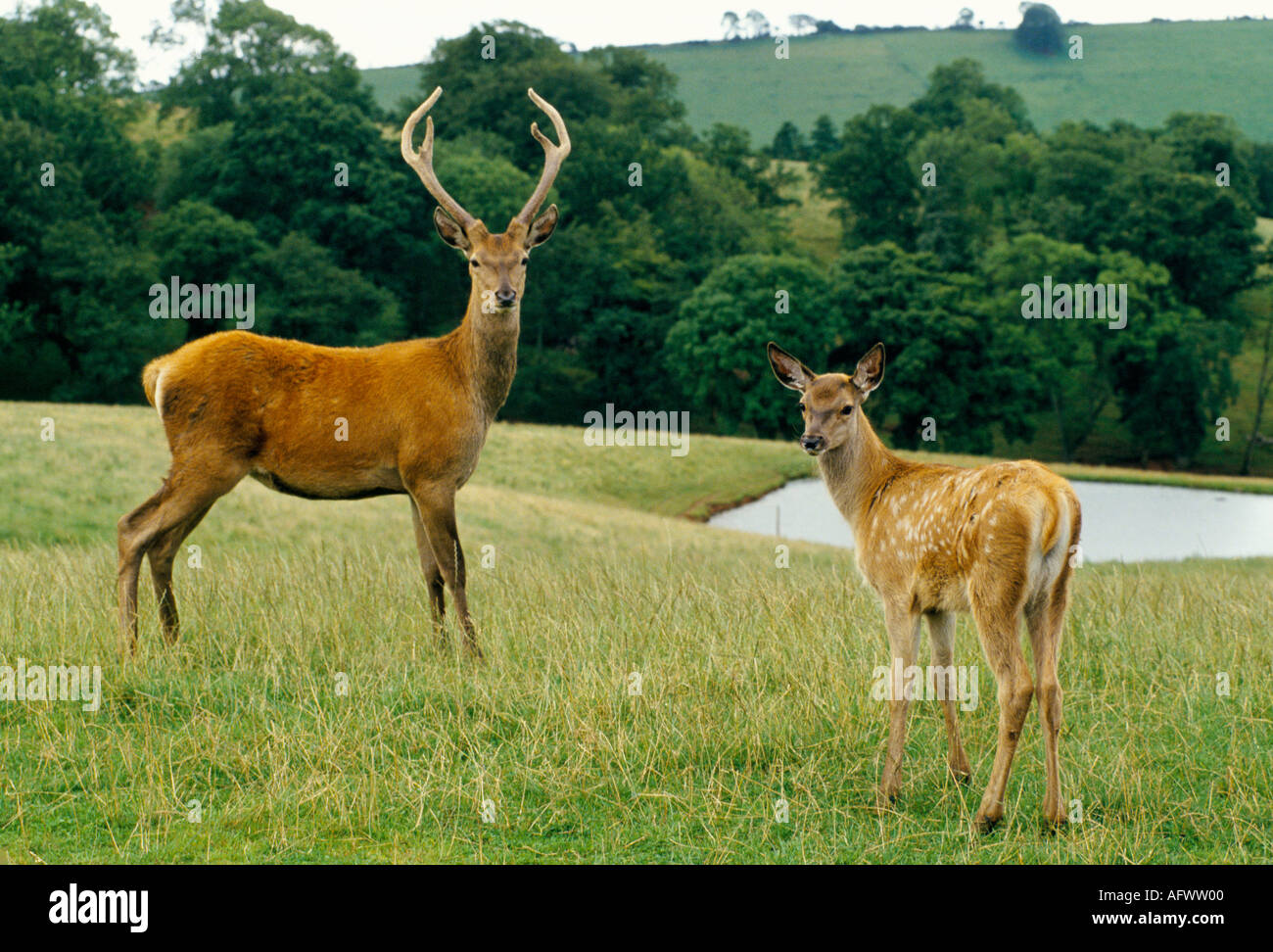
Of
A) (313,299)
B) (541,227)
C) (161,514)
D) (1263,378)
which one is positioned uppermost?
(313,299)

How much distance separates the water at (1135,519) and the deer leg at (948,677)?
75.8ft

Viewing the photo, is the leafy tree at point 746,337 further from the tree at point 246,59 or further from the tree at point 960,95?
the tree at point 960,95

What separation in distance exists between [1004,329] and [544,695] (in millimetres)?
54638

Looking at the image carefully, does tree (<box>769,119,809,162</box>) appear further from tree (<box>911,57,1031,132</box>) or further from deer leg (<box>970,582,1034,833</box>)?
deer leg (<box>970,582,1034,833</box>)

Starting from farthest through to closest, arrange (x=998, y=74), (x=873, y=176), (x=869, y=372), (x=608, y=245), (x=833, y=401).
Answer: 1. (x=998, y=74)
2. (x=873, y=176)
3. (x=608, y=245)
4. (x=869, y=372)
5. (x=833, y=401)

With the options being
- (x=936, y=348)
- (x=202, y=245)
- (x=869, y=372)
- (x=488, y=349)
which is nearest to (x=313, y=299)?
(x=202, y=245)

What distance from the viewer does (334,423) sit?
8703 millimetres

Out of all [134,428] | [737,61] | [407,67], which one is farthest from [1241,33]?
[134,428]

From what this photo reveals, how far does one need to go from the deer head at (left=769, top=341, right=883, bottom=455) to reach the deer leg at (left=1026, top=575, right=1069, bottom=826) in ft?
4.90

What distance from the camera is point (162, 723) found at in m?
6.91

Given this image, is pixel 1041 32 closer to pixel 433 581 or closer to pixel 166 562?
pixel 433 581

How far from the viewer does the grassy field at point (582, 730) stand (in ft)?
18.3

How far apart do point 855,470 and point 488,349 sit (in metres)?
3.24
